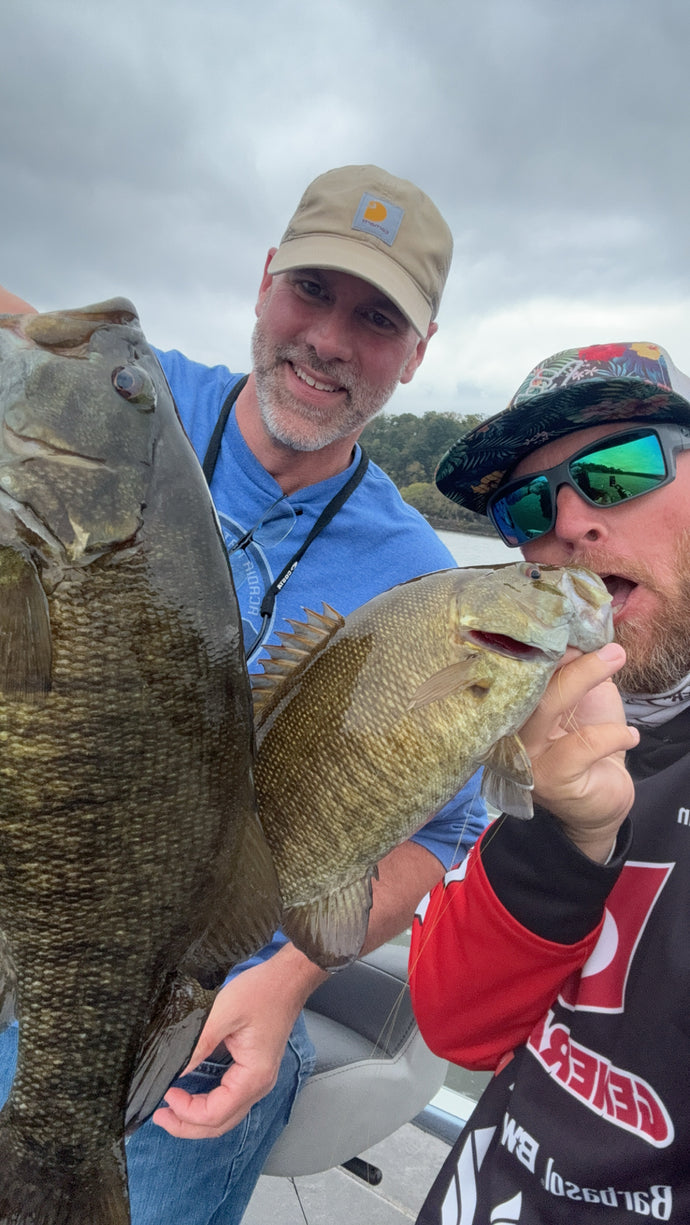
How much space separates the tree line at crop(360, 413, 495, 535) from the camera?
9086 mm

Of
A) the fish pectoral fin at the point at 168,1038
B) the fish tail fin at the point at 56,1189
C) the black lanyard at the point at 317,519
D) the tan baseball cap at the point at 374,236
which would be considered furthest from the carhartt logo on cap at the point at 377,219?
the fish tail fin at the point at 56,1189

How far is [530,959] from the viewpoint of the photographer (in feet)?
5.52

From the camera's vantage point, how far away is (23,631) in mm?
929

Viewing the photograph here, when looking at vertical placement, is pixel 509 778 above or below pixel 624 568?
below

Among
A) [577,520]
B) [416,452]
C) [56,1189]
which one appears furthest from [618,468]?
[416,452]

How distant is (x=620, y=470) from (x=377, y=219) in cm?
137

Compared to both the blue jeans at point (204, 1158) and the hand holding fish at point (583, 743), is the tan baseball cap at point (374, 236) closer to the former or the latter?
the hand holding fish at point (583, 743)

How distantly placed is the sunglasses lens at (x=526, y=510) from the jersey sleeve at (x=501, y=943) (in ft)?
3.21

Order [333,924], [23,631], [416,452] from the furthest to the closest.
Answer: [416,452]
[333,924]
[23,631]

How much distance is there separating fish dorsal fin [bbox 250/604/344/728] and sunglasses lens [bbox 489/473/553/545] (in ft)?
3.54

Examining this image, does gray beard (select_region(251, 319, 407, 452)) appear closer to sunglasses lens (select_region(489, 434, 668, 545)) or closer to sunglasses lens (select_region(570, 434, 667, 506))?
sunglasses lens (select_region(489, 434, 668, 545))

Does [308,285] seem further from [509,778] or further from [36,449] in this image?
[509,778]

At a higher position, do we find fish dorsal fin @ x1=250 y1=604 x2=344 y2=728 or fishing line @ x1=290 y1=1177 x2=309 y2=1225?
fish dorsal fin @ x1=250 y1=604 x2=344 y2=728

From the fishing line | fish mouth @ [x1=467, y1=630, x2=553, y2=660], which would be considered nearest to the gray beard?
fish mouth @ [x1=467, y1=630, x2=553, y2=660]
